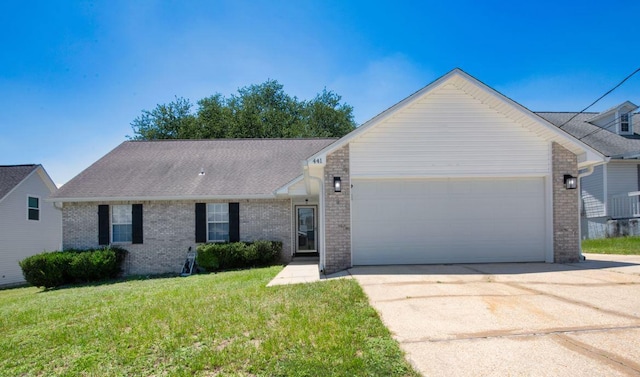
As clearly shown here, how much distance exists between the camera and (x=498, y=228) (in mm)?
9664

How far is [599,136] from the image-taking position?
768 inches

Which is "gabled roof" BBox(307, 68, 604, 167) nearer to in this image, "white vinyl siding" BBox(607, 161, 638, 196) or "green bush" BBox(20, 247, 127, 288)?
"green bush" BBox(20, 247, 127, 288)

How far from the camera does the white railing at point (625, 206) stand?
15.8m

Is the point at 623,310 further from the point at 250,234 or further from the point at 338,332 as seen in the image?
the point at 250,234

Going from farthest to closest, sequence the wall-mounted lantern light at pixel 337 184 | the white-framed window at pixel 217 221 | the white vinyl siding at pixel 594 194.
A: the white vinyl siding at pixel 594 194, the white-framed window at pixel 217 221, the wall-mounted lantern light at pixel 337 184

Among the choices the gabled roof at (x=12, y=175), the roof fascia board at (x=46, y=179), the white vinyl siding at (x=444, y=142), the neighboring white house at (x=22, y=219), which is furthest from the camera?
the roof fascia board at (x=46, y=179)

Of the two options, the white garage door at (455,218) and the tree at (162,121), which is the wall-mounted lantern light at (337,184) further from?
the tree at (162,121)

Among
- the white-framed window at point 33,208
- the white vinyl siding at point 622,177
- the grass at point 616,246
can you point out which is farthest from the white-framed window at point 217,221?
the white vinyl siding at point 622,177

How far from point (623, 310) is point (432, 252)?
186 inches

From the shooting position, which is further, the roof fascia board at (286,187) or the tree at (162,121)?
the tree at (162,121)

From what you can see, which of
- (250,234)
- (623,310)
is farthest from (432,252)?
(250,234)

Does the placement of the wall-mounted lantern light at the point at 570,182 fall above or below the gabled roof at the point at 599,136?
below

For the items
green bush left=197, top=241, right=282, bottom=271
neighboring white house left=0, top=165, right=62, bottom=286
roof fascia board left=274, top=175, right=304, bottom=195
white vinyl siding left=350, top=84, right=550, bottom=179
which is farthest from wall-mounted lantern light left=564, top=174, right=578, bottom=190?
neighboring white house left=0, top=165, right=62, bottom=286

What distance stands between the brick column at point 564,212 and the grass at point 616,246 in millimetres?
4111
